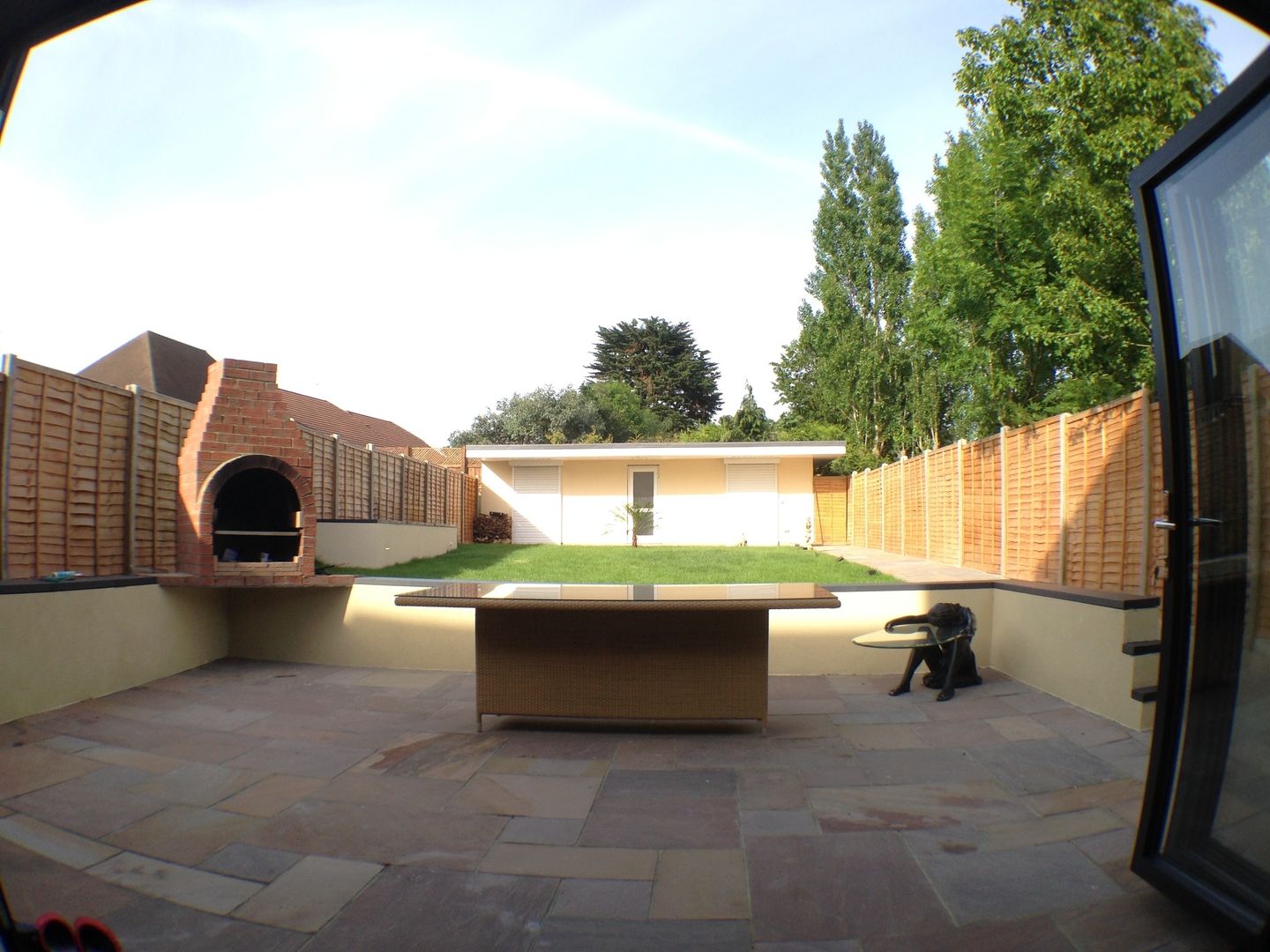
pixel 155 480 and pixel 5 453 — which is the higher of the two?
pixel 5 453

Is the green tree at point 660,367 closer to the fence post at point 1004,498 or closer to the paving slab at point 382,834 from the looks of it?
the fence post at point 1004,498

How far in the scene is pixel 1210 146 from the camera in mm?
1994

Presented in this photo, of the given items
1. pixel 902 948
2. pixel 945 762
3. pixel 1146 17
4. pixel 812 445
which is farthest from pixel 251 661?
pixel 812 445

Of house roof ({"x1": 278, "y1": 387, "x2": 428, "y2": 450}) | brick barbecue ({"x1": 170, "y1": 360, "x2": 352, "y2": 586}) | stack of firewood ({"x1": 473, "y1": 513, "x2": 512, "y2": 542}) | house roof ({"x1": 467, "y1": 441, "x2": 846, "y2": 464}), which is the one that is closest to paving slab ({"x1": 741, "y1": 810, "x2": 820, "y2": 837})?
brick barbecue ({"x1": 170, "y1": 360, "x2": 352, "y2": 586})

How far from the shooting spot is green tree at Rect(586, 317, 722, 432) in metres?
45.7

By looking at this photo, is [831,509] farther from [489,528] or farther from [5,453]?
[5,453]

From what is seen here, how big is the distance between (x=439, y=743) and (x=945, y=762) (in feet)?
9.01

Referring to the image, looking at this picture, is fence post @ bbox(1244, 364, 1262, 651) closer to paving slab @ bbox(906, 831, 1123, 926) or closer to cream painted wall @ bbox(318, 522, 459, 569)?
paving slab @ bbox(906, 831, 1123, 926)

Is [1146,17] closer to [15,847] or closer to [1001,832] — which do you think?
[1001,832]

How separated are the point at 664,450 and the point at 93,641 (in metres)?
13.4

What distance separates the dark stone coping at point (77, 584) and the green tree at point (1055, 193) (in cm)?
737

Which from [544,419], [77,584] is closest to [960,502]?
[77,584]

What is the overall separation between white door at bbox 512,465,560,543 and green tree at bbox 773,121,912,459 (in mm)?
11839

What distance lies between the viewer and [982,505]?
9344 millimetres
